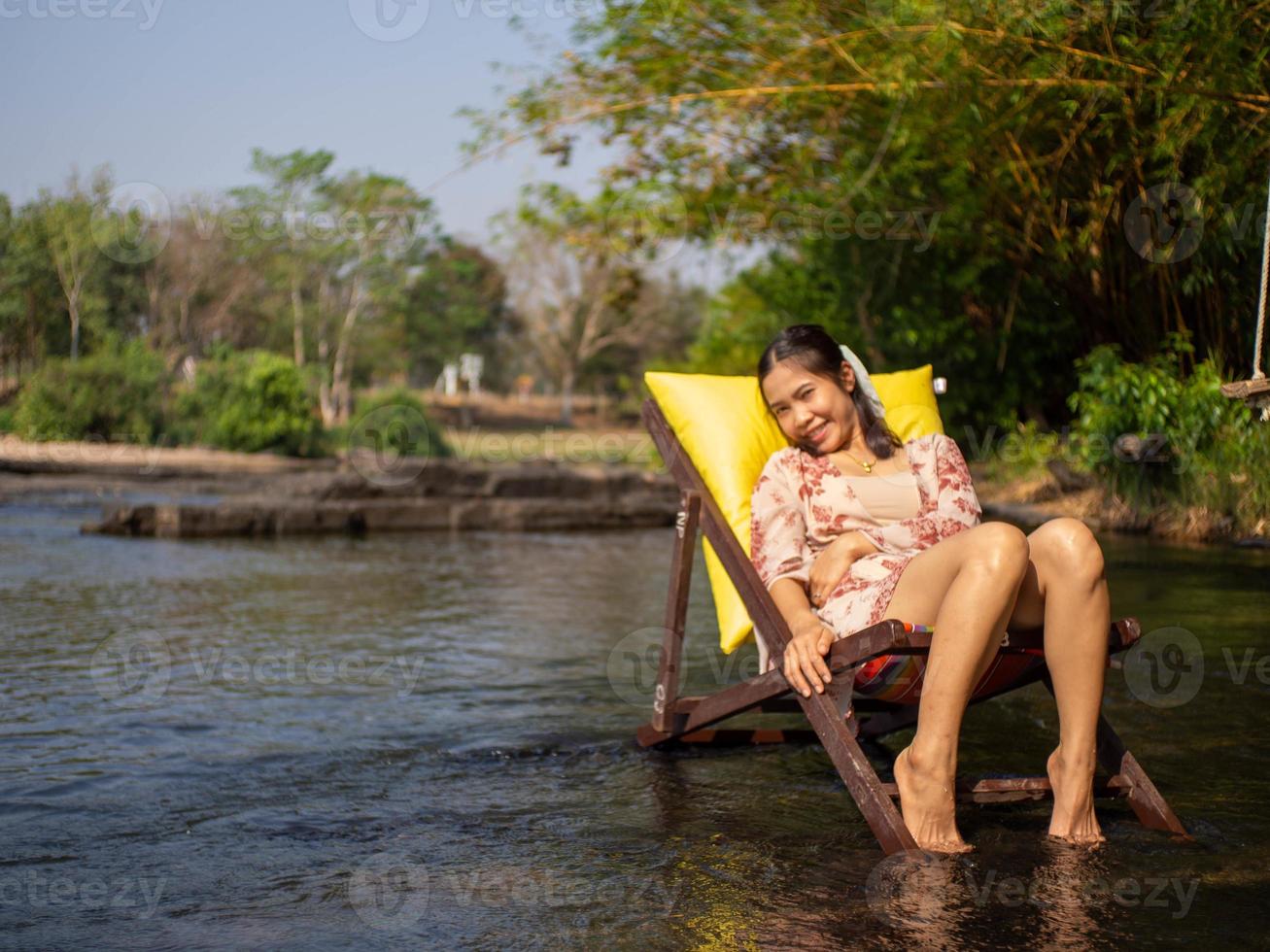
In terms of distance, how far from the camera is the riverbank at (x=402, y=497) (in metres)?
11.6

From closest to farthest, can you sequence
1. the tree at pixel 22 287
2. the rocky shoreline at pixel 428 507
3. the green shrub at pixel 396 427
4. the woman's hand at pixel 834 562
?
Answer: the woman's hand at pixel 834 562 < the rocky shoreline at pixel 428 507 < the green shrub at pixel 396 427 < the tree at pixel 22 287

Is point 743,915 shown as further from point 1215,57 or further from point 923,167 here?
point 923,167

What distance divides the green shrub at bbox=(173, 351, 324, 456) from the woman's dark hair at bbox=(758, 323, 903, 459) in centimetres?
2166

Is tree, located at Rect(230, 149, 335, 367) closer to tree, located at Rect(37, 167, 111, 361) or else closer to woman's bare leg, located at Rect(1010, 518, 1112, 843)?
tree, located at Rect(37, 167, 111, 361)

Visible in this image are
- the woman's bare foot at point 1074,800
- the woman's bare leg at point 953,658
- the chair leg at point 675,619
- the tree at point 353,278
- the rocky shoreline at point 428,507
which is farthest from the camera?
the tree at point 353,278

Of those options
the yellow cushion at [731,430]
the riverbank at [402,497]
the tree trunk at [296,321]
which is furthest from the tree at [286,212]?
the yellow cushion at [731,430]

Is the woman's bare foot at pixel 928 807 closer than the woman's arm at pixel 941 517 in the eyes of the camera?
Yes

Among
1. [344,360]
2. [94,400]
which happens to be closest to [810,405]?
[94,400]

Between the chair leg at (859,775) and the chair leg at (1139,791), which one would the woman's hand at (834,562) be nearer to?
the chair leg at (859,775)

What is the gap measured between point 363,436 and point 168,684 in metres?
21.3

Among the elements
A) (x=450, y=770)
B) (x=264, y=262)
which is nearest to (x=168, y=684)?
(x=450, y=770)

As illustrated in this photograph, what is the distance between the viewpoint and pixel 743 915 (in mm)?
2643

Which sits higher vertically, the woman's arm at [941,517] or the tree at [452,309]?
the tree at [452,309]

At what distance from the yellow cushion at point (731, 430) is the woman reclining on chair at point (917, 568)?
1.10 feet
